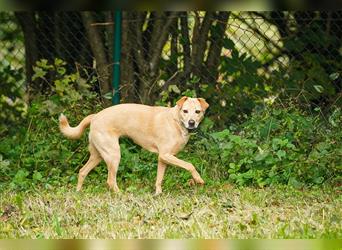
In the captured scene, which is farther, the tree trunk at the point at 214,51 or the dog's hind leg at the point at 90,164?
the tree trunk at the point at 214,51

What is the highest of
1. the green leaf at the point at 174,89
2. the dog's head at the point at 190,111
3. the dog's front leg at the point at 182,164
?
the dog's head at the point at 190,111

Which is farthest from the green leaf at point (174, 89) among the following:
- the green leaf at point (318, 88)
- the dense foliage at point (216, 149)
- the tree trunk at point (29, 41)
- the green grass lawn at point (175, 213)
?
the tree trunk at point (29, 41)

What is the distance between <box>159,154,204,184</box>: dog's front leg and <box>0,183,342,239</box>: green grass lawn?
9 centimetres

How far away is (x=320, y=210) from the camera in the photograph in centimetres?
469

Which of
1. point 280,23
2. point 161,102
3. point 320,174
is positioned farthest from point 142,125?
point 280,23

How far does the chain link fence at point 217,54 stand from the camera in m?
7.32

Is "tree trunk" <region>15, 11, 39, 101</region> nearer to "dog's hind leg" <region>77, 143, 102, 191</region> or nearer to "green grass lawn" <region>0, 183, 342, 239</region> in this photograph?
"dog's hind leg" <region>77, 143, 102, 191</region>

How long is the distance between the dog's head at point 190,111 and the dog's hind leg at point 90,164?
782mm

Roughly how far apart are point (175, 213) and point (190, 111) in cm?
131

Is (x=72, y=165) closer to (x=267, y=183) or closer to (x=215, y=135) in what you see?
(x=215, y=135)

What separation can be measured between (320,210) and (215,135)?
1.85 m

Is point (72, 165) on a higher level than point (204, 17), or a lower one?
lower

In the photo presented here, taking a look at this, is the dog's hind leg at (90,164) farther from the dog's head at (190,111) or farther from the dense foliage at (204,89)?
the dog's head at (190,111)

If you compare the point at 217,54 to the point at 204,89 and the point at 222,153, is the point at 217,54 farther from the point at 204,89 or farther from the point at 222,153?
the point at 222,153
